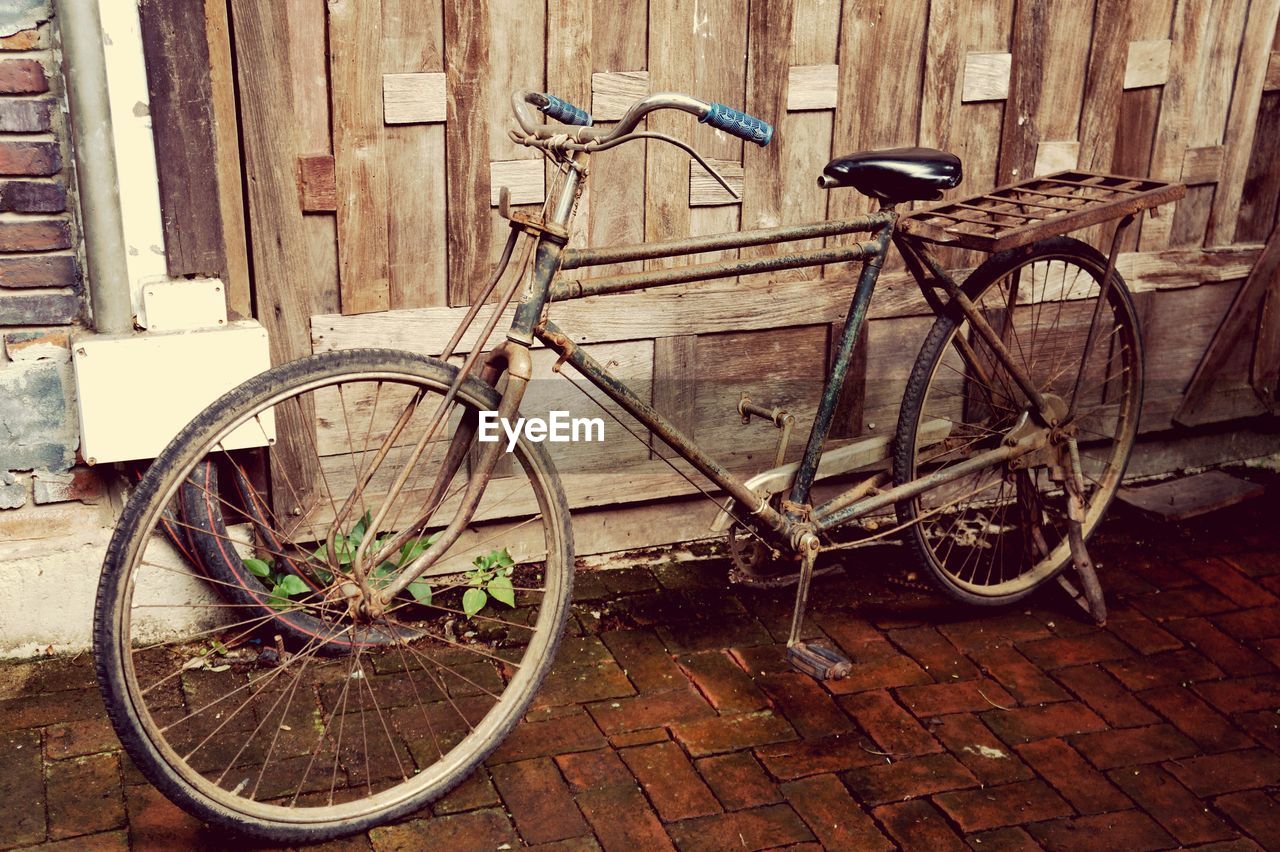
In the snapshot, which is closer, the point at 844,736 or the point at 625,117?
the point at 625,117

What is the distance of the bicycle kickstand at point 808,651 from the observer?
3.49m

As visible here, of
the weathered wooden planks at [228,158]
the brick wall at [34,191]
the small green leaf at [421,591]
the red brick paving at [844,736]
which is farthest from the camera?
the small green leaf at [421,591]

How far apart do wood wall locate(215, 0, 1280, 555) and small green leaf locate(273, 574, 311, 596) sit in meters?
0.65

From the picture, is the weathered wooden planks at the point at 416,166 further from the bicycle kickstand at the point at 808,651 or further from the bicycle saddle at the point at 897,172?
the bicycle kickstand at the point at 808,651

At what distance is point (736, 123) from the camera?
2811mm

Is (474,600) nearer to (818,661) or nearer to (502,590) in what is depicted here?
(502,590)

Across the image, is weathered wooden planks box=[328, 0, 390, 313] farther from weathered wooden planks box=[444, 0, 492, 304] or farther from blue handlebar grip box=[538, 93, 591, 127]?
blue handlebar grip box=[538, 93, 591, 127]

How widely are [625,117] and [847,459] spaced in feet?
4.76

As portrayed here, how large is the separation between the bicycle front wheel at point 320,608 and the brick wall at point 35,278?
1.14ft

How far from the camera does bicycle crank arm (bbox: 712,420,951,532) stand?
3.63 meters

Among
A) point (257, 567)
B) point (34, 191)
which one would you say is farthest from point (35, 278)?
point (257, 567)

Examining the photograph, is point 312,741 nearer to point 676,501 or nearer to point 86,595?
point 86,595

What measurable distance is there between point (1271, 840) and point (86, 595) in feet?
10.1

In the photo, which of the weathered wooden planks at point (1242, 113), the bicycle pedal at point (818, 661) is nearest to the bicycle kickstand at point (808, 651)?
the bicycle pedal at point (818, 661)
